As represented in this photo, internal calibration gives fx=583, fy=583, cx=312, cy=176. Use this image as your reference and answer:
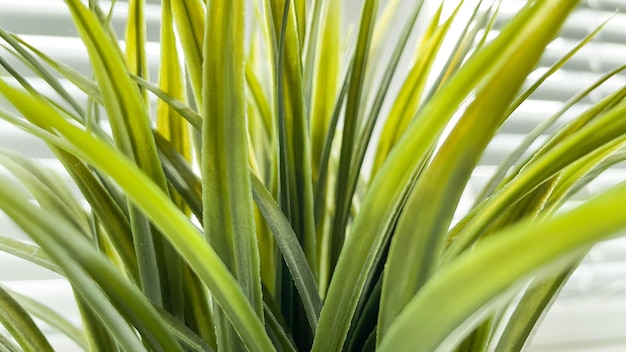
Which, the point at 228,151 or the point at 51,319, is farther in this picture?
the point at 51,319

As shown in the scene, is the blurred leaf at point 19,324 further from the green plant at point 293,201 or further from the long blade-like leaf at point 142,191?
the long blade-like leaf at point 142,191

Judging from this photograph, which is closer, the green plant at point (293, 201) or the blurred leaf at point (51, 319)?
the green plant at point (293, 201)

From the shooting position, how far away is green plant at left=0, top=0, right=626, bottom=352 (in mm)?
199

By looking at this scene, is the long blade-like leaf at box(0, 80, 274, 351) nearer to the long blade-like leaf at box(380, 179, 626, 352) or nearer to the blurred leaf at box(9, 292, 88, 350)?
the long blade-like leaf at box(380, 179, 626, 352)

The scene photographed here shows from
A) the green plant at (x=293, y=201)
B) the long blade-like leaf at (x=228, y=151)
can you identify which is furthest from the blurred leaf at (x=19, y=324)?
the long blade-like leaf at (x=228, y=151)

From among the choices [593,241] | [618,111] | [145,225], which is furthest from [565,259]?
[145,225]

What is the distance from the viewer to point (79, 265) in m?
0.28

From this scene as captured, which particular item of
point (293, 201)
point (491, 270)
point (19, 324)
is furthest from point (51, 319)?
point (491, 270)

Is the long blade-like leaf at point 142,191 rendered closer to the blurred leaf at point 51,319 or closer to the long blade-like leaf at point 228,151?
the long blade-like leaf at point 228,151

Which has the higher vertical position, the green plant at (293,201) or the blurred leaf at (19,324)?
the green plant at (293,201)

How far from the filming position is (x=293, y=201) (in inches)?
16.0

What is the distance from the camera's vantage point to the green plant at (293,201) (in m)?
0.20

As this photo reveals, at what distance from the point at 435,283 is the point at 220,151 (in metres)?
0.13

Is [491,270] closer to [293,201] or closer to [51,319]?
[293,201]
